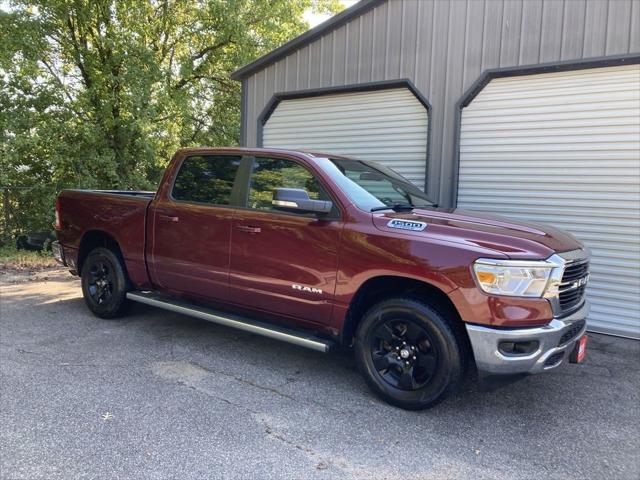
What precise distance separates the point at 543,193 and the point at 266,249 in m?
4.07

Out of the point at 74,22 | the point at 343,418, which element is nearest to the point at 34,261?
the point at 74,22

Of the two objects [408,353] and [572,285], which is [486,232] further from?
[408,353]

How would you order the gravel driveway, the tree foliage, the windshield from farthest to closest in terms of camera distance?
the tree foliage → the windshield → the gravel driveway

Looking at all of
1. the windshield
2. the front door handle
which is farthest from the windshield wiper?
the front door handle

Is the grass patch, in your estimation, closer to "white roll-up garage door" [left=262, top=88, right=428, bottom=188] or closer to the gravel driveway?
the gravel driveway

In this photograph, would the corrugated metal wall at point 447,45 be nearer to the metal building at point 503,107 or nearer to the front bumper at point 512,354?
the metal building at point 503,107

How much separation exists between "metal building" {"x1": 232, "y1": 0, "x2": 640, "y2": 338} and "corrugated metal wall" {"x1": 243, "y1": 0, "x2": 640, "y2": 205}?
15mm

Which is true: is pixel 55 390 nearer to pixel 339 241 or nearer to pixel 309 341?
pixel 309 341

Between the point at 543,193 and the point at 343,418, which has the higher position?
the point at 543,193

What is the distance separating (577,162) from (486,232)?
354 cm

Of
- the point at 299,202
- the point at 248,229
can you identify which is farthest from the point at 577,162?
the point at 248,229

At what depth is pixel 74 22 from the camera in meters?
12.3

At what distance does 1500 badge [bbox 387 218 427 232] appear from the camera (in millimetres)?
3587

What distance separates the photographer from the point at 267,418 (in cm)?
346
